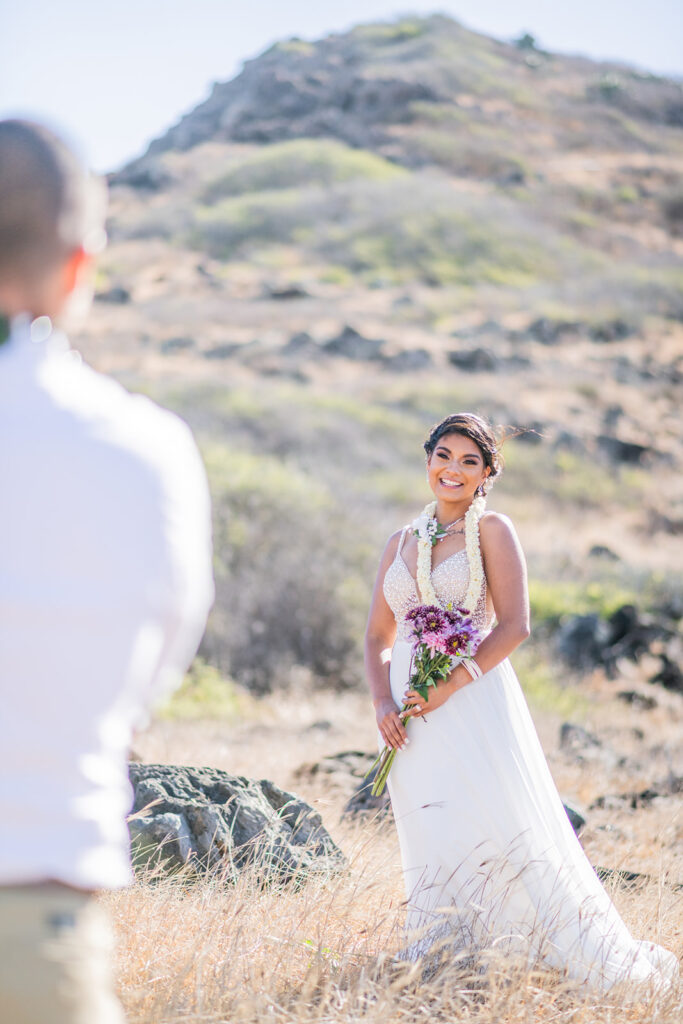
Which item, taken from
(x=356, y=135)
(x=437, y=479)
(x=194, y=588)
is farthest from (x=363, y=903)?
(x=356, y=135)

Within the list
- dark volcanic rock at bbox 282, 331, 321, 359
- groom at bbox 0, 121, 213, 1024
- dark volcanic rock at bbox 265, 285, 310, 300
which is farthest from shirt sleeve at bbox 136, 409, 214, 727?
dark volcanic rock at bbox 265, 285, 310, 300

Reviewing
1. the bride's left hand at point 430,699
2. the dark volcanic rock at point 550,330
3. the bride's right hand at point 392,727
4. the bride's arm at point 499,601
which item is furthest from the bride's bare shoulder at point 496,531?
the dark volcanic rock at point 550,330

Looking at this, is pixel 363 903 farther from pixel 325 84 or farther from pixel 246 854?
pixel 325 84

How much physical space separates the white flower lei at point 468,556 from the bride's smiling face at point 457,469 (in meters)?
0.08

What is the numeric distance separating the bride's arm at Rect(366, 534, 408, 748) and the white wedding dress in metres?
0.08

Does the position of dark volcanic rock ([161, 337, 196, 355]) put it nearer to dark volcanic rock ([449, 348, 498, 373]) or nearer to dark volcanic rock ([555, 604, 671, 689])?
dark volcanic rock ([449, 348, 498, 373])

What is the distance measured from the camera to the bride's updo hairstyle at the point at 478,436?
373 cm

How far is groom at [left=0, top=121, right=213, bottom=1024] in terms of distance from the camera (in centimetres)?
123

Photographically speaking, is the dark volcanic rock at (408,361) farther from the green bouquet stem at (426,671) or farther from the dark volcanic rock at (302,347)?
the green bouquet stem at (426,671)

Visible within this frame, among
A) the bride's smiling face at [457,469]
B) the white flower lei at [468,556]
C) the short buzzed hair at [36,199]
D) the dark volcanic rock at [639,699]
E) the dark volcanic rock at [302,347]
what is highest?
the short buzzed hair at [36,199]

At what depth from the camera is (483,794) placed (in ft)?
10.9

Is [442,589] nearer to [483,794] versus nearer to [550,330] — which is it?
[483,794]

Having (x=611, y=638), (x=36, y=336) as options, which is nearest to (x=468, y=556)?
(x=36, y=336)

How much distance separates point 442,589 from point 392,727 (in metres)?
0.54
